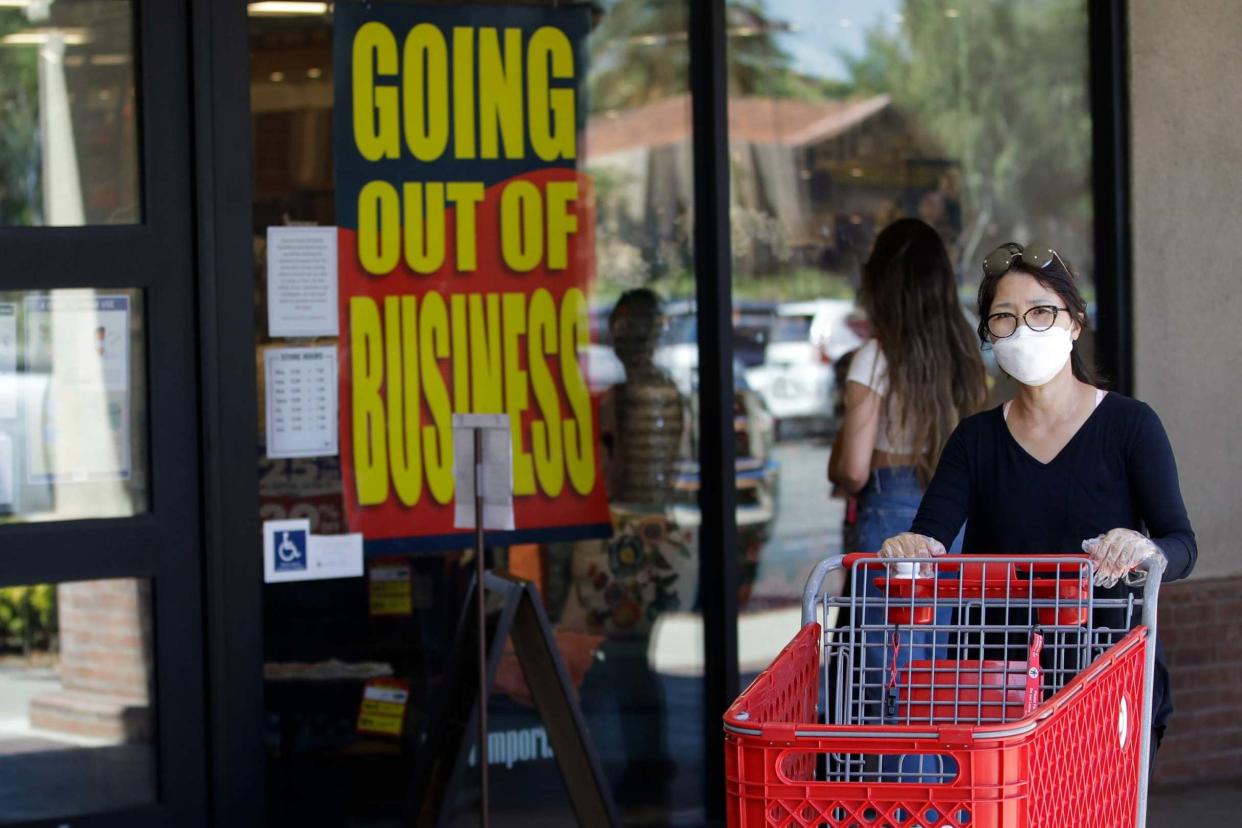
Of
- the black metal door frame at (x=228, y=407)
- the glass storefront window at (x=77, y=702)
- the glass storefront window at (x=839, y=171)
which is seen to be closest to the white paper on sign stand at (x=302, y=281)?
the black metal door frame at (x=228, y=407)

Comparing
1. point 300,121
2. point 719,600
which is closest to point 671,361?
point 719,600

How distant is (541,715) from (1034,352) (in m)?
2.14

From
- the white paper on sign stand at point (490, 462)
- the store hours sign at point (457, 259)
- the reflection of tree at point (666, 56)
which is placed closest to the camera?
the white paper on sign stand at point (490, 462)

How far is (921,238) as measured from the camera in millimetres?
5449

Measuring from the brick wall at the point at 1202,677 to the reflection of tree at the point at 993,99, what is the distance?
1.77m

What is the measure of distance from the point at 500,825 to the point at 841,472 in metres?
1.67

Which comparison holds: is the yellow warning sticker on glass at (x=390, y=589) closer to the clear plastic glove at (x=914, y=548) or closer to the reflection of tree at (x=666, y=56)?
the reflection of tree at (x=666, y=56)

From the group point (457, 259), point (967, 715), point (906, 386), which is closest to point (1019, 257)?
point (967, 715)

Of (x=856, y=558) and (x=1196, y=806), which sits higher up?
(x=856, y=558)

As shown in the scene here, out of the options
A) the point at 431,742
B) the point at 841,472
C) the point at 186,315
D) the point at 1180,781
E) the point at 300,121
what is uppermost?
the point at 300,121

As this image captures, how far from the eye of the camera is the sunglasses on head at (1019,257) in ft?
11.5

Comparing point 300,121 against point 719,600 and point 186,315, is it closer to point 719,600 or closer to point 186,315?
point 186,315

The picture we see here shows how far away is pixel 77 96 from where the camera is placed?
513cm

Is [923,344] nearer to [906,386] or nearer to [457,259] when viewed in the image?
[906,386]
